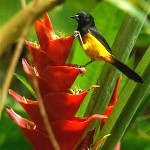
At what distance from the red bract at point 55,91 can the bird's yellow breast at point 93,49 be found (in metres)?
0.21

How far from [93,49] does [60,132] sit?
0.30 meters

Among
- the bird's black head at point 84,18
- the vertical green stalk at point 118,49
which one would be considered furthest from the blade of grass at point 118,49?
the bird's black head at point 84,18

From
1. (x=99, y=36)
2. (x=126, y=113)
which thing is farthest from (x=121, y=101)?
(x=99, y=36)

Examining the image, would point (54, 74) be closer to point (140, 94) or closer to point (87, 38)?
point (140, 94)

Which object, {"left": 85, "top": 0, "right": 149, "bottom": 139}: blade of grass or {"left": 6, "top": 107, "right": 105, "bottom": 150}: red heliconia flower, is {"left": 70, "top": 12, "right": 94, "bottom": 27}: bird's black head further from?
{"left": 6, "top": 107, "right": 105, "bottom": 150}: red heliconia flower

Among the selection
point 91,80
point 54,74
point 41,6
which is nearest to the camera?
point 41,6

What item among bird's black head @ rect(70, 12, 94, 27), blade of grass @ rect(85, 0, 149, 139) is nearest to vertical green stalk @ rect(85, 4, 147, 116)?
blade of grass @ rect(85, 0, 149, 139)

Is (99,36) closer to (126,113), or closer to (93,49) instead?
(93,49)

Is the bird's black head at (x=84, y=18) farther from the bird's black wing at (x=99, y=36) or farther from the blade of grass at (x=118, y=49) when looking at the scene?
the blade of grass at (x=118, y=49)

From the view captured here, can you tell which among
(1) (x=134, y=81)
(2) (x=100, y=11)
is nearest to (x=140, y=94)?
(1) (x=134, y=81)

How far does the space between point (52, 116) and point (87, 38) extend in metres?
0.30

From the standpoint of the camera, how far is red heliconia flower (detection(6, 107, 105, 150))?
45 centimetres

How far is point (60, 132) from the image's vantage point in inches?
17.8

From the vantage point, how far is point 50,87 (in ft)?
1.44
